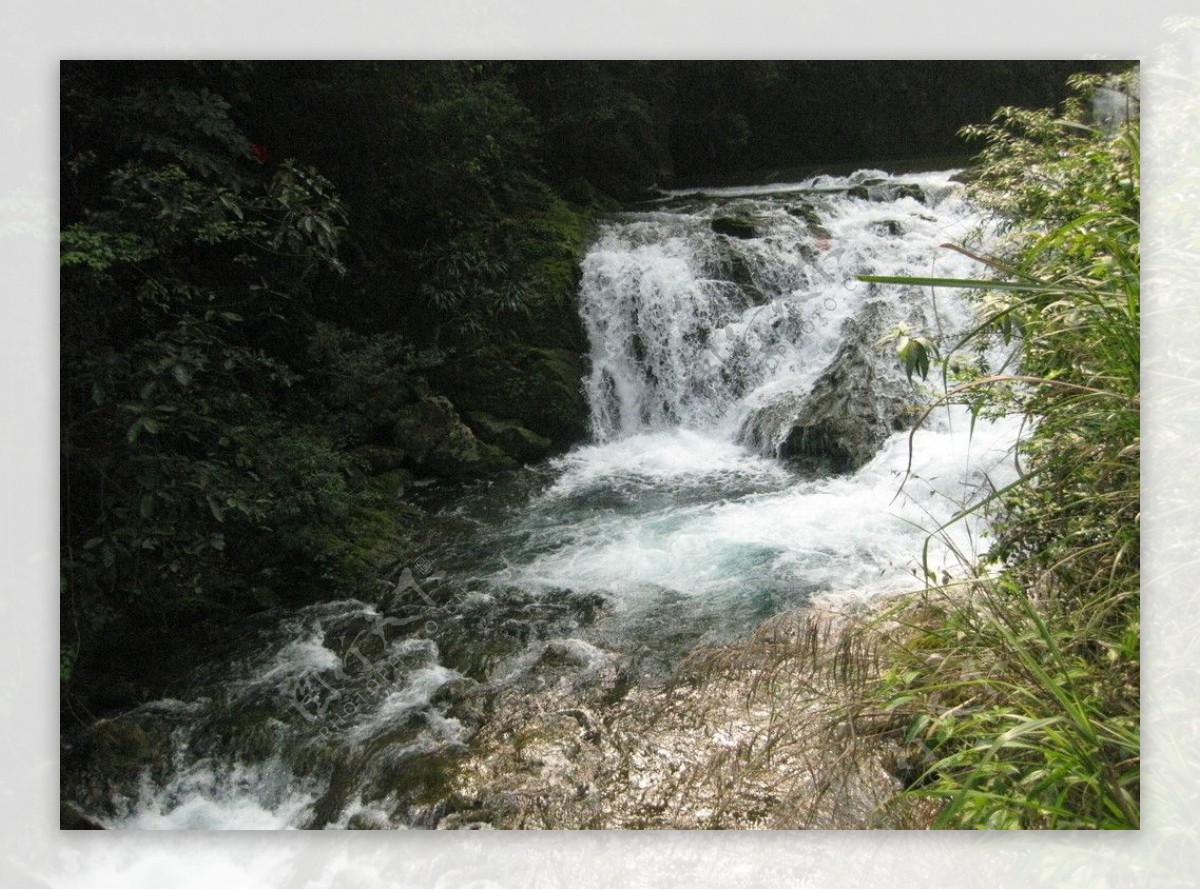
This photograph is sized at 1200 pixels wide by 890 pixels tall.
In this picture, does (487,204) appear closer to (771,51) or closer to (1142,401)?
(771,51)

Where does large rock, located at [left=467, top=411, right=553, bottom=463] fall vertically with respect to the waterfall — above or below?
below

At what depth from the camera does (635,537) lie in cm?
368

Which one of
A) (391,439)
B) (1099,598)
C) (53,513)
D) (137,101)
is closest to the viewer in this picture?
(1099,598)

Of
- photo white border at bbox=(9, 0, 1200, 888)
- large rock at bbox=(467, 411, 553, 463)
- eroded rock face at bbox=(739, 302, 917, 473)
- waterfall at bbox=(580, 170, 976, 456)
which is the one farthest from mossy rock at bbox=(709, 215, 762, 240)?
→ photo white border at bbox=(9, 0, 1200, 888)

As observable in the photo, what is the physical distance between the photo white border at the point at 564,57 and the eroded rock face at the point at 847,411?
1804mm

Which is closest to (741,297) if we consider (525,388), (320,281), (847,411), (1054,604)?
(847,411)

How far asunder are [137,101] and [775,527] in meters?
2.69

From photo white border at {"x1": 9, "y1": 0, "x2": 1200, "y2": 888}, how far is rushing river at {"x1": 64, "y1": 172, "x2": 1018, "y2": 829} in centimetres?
19

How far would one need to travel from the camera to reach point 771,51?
2.49 m

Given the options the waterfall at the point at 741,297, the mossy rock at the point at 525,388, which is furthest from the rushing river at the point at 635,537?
the mossy rock at the point at 525,388

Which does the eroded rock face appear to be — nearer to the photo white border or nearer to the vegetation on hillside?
the vegetation on hillside

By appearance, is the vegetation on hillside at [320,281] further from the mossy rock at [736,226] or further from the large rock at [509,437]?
the mossy rock at [736,226]

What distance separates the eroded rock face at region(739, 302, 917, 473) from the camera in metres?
4.11

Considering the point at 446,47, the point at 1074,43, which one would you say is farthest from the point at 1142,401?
the point at 446,47
